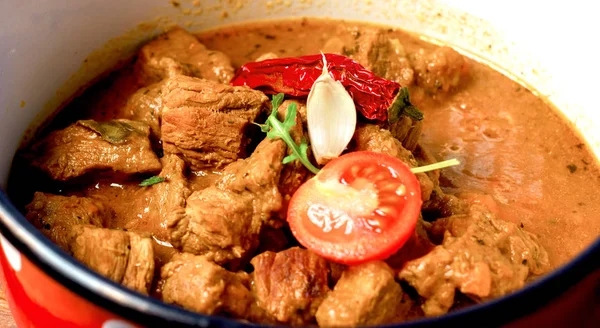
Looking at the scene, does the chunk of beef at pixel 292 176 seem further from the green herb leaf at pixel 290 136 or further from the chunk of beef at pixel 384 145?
the chunk of beef at pixel 384 145

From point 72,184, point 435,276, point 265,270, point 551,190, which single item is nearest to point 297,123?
point 265,270

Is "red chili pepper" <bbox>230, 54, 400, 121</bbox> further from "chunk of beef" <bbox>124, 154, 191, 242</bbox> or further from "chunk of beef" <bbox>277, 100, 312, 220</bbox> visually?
"chunk of beef" <bbox>124, 154, 191, 242</bbox>

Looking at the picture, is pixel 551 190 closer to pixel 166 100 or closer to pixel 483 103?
pixel 483 103

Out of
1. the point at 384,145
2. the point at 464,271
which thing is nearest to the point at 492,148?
the point at 384,145

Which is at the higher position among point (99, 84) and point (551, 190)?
point (99, 84)

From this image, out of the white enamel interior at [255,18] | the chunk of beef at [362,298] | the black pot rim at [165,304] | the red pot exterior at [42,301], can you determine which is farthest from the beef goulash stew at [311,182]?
the black pot rim at [165,304]
